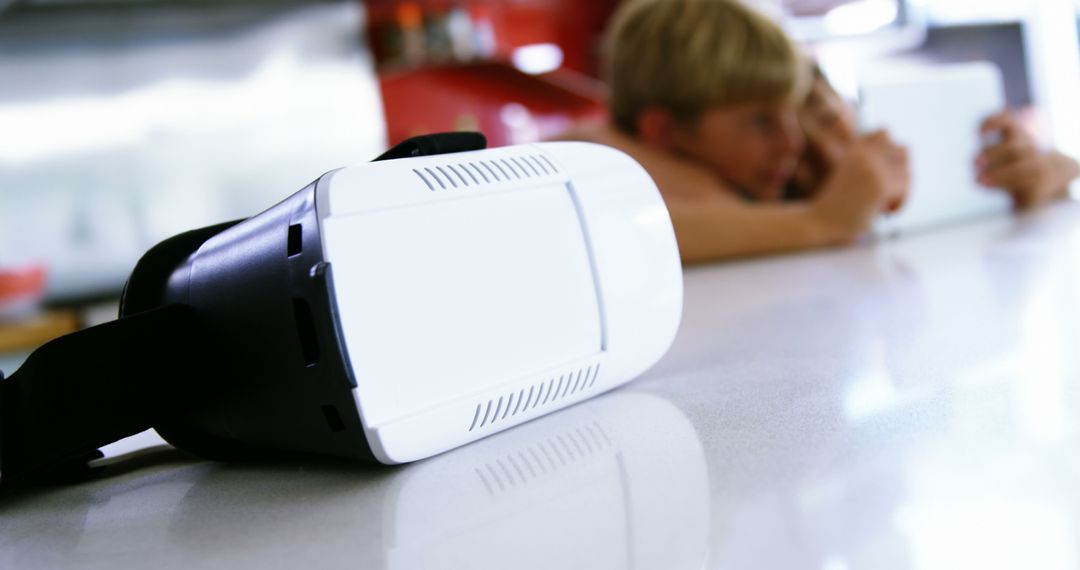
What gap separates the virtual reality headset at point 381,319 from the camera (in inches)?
17.7

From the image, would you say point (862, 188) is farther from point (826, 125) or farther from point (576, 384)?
point (576, 384)

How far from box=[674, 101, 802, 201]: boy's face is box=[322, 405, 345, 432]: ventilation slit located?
4.86 ft

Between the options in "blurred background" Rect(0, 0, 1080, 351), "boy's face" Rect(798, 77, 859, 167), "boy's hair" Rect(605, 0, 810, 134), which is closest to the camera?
"boy's hair" Rect(605, 0, 810, 134)

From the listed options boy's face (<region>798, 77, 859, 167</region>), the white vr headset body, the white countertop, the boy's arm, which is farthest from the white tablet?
the white vr headset body

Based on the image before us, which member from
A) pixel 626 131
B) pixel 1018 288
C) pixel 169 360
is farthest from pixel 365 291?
pixel 626 131

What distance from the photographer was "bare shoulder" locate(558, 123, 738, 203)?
1.82 meters

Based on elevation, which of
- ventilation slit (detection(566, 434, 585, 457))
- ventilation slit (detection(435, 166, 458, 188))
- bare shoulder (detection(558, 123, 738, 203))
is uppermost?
ventilation slit (detection(435, 166, 458, 188))

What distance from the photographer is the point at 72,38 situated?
9.47ft

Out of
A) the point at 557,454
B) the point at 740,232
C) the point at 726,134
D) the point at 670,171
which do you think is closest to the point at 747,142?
the point at 726,134

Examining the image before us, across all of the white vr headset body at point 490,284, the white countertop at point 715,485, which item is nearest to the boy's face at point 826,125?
the white countertop at point 715,485

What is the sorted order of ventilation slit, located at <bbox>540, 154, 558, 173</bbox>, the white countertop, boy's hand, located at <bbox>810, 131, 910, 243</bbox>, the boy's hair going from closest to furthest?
the white countertop, ventilation slit, located at <bbox>540, 154, 558, 173</bbox>, boy's hand, located at <bbox>810, 131, 910, 243</bbox>, the boy's hair

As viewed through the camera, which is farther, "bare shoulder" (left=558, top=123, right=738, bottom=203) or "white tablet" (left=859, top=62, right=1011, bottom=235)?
"bare shoulder" (left=558, top=123, right=738, bottom=203)

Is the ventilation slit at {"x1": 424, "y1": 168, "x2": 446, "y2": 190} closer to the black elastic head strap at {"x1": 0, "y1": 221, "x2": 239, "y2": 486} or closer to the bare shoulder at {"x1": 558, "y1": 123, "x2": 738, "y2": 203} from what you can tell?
the black elastic head strap at {"x1": 0, "y1": 221, "x2": 239, "y2": 486}

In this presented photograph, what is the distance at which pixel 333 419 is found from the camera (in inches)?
18.2
